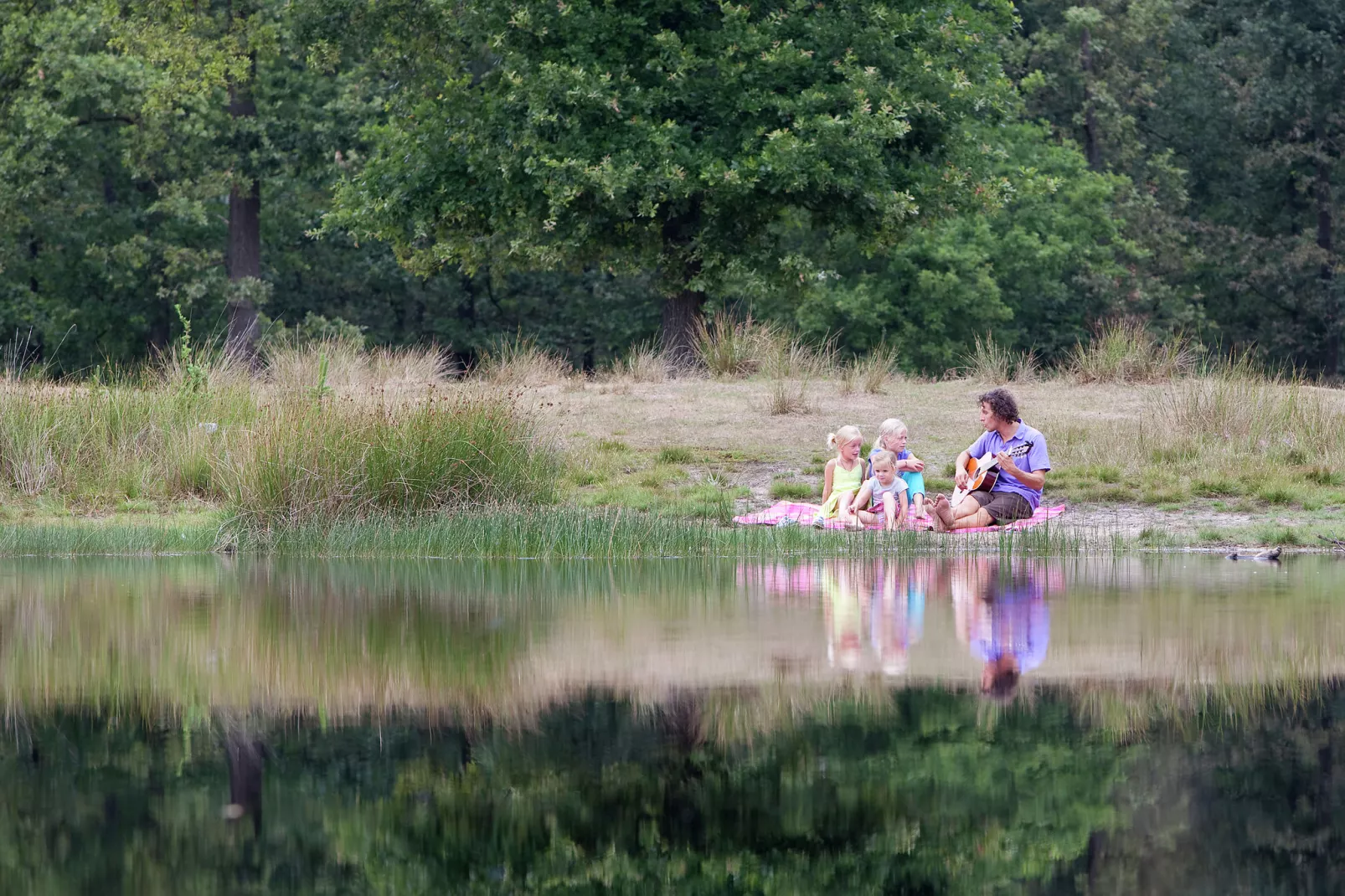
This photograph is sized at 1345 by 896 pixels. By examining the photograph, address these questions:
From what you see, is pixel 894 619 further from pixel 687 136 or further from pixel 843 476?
pixel 687 136

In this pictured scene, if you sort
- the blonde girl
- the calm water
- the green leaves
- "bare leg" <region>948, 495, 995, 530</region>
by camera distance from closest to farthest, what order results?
the calm water → "bare leg" <region>948, 495, 995, 530</region> → the blonde girl → the green leaves

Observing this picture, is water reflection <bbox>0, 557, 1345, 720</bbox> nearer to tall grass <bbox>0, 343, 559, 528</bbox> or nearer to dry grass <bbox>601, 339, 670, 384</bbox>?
tall grass <bbox>0, 343, 559, 528</bbox>

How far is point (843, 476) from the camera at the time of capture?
14.0m

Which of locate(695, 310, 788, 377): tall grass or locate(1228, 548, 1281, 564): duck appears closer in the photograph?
locate(1228, 548, 1281, 564): duck

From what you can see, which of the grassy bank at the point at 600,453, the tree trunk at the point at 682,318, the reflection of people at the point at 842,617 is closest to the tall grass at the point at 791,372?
the grassy bank at the point at 600,453

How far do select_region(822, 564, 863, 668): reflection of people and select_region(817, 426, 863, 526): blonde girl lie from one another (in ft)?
8.69

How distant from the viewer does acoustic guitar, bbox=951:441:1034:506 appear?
13.7 m

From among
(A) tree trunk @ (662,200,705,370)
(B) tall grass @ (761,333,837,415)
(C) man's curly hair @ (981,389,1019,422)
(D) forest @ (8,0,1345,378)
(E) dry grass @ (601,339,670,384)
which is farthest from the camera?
(A) tree trunk @ (662,200,705,370)

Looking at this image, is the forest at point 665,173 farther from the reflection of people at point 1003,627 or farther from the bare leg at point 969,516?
the reflection of people at point 1003,627

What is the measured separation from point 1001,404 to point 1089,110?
3327 centimetres

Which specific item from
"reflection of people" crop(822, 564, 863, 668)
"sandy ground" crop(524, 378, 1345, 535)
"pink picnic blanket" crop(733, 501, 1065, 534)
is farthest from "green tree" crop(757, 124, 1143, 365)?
"reflection of people" crop(822, 564, 863, 668)

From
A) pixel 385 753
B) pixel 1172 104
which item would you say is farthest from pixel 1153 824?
pixel 1172 104

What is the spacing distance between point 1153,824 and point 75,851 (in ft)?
8.75

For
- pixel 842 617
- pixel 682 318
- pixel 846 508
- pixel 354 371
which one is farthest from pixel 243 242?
pixel 842 617
